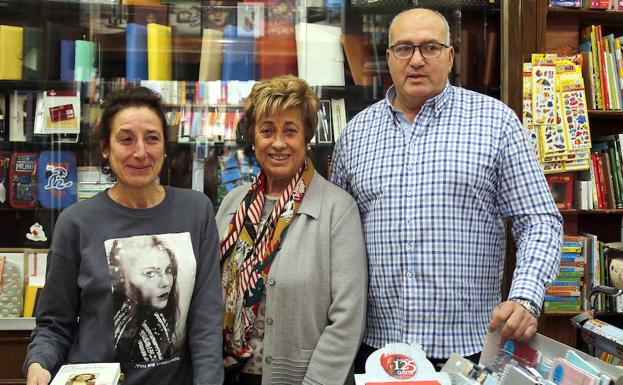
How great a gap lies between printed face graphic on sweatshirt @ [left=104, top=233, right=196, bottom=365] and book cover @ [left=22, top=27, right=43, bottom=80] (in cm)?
197

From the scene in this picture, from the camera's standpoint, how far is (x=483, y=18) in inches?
129

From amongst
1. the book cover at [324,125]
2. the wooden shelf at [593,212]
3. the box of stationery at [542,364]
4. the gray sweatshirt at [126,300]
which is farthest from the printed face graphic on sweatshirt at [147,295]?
the wooden shelf at [593,212]

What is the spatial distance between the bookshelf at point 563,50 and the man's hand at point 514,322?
177 cm

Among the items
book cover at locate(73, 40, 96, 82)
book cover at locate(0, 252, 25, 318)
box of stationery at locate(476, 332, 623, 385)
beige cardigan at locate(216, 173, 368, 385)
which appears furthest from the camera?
book cover at locate(73, 40, 96, 82)

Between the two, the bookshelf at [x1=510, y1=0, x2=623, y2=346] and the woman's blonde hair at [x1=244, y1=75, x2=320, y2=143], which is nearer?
the woman's blonde hair at [x1=244, y1=75, x2=320, y2=143]

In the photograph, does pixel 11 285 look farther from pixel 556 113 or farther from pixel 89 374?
pixel 556 113

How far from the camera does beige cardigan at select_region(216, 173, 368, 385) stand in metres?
1.74

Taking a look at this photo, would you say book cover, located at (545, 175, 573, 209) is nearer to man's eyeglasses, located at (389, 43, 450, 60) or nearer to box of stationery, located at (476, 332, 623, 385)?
man's eyeglasses, located at (389, 43, 450, 60)

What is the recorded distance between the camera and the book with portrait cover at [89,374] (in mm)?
1341

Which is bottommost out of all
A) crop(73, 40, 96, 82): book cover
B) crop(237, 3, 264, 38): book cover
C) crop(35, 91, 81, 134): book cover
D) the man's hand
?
the man's hand

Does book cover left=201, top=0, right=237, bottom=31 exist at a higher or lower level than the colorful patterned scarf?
higher

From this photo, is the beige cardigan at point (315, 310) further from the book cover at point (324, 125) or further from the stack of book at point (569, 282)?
the stack of book at point (569, 282)

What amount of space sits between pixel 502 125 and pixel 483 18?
1.63 meters

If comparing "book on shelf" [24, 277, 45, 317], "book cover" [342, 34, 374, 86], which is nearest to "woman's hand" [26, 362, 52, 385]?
"book on shelf" [24, 277, 45, 317]
